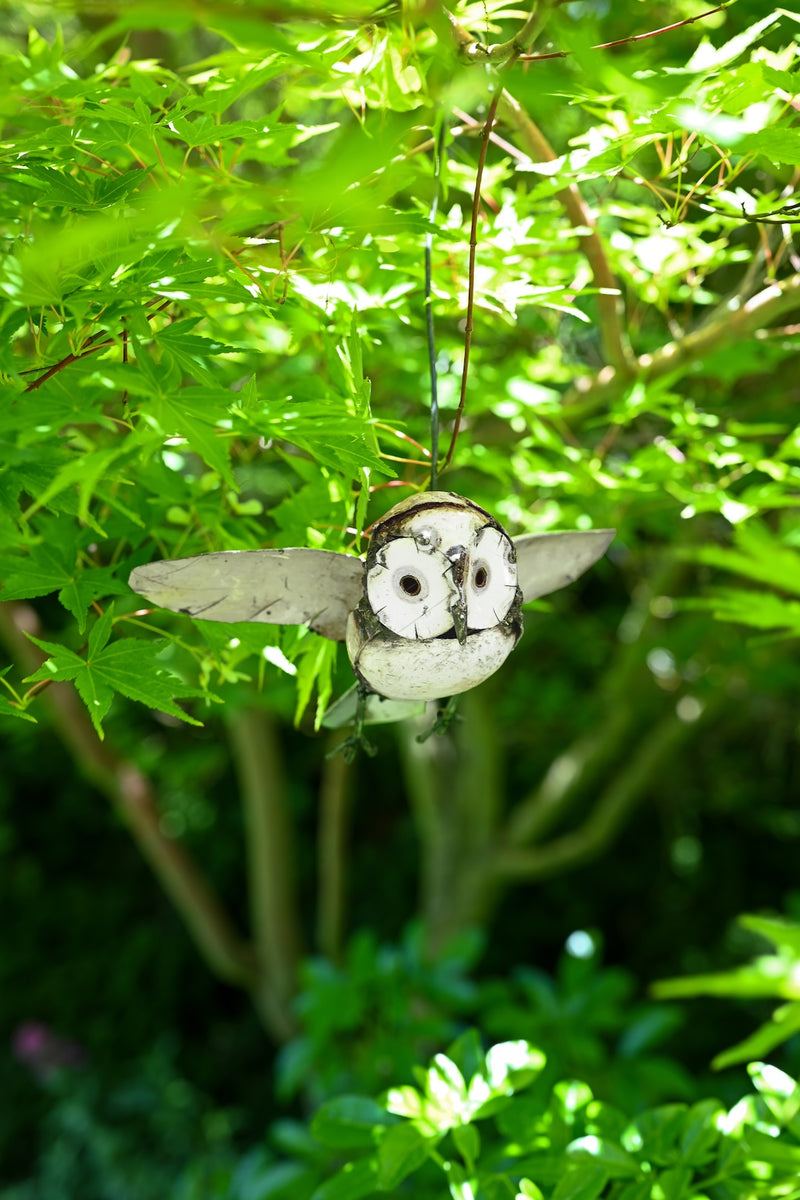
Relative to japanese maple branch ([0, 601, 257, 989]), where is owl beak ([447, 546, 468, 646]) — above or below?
above

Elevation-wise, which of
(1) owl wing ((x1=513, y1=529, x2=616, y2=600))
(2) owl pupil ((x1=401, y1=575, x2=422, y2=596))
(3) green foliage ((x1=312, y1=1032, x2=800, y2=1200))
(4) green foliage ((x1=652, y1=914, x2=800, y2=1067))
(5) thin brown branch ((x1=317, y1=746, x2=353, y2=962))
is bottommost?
Answer: (5) thin brown branch ((x1=317, y1=746, x2=353, y2=962))

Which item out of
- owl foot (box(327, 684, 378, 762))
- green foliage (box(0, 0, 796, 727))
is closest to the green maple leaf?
green foliage (box(0, 0, 796, 727))

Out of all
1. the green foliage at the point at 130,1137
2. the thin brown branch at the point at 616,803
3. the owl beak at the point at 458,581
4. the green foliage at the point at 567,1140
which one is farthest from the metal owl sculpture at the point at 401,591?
the green foliage at the point at 130,1137

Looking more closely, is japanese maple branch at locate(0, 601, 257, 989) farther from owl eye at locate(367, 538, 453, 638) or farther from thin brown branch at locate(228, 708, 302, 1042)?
owl eye at locate(367, 538, 453, 638)

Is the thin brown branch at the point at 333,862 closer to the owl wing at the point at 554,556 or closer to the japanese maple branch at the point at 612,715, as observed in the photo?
the japanese maple branch at the point at 612,715

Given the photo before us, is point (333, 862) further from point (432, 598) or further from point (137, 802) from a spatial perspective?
point (432, 598)

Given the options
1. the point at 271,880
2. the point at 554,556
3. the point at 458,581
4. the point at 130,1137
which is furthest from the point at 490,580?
the point at 130,1137

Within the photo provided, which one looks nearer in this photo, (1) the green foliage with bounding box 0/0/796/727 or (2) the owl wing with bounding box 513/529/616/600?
(1) the green foliage with bounding box 0/0/796/727
